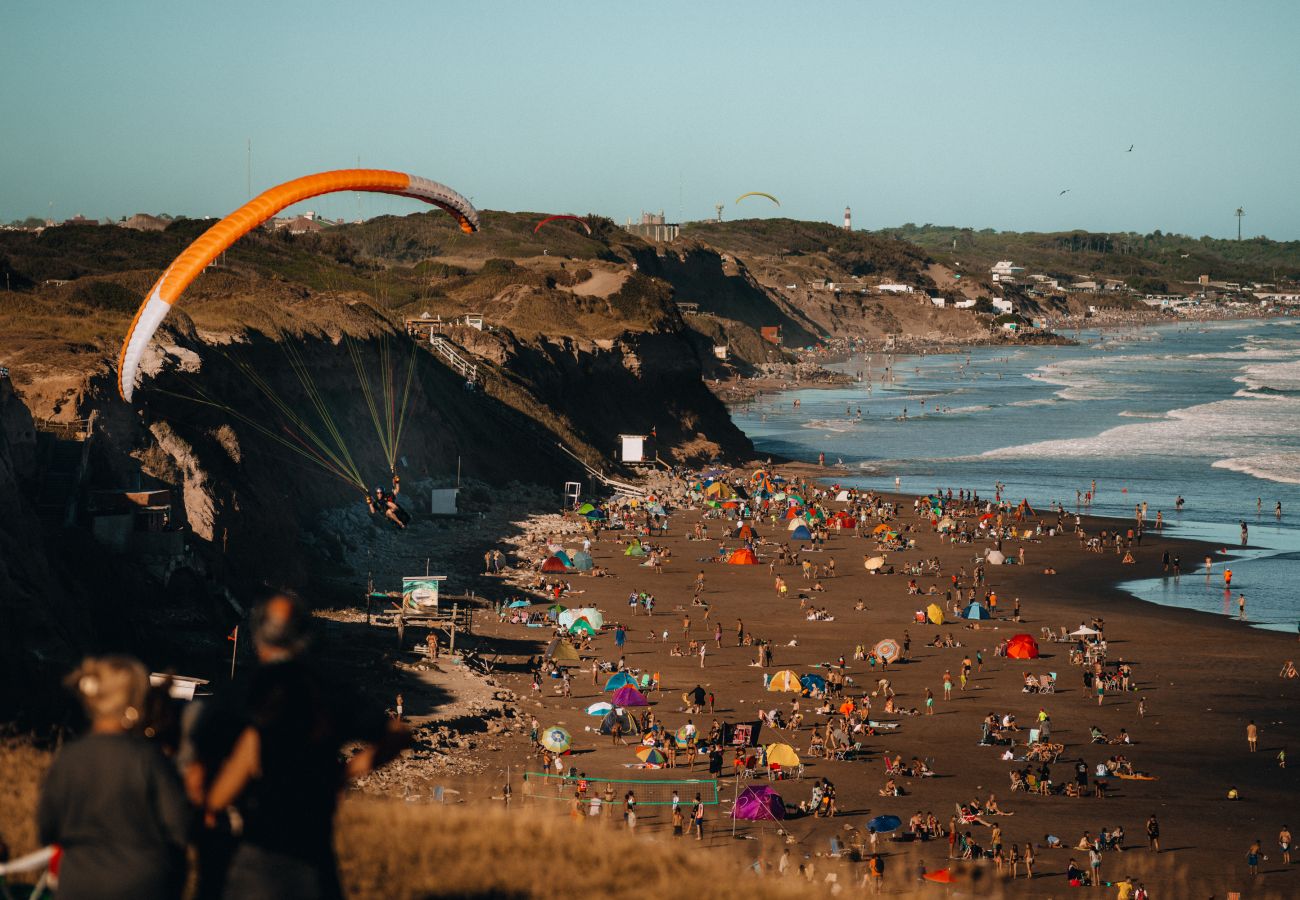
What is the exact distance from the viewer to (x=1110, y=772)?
22.8 m

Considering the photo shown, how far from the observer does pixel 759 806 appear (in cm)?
1984

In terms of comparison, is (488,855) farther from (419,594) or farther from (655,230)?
(655,230)

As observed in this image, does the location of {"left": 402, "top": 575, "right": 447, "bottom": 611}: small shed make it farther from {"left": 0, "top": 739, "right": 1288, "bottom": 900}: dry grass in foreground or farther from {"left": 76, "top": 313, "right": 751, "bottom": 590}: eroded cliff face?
{"left": 0, "top": 739, "right": 1288, "bottom": 900}: dry grass in foreground

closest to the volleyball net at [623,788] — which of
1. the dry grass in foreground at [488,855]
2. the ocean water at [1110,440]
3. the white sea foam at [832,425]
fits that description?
the dry grass in foreground at [488,855]

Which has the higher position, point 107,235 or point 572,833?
point 107,235

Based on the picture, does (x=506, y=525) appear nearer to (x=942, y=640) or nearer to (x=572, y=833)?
(x=942, y=640)

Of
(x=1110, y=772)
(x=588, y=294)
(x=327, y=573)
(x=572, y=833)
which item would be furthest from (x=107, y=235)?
(x=572, y=833)

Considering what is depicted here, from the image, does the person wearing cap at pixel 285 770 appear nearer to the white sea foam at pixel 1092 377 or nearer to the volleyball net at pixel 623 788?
the volleyball net at pixel 623 788

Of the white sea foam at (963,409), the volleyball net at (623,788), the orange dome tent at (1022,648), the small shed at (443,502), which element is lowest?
the volleyball net at (623,788)

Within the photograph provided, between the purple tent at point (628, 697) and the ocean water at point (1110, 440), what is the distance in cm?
1752

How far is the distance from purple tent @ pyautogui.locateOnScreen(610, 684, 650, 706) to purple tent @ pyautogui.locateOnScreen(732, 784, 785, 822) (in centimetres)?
531

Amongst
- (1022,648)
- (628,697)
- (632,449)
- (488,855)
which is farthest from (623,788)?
(632,449)

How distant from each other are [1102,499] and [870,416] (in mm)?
32386

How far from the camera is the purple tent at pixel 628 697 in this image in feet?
82.2
